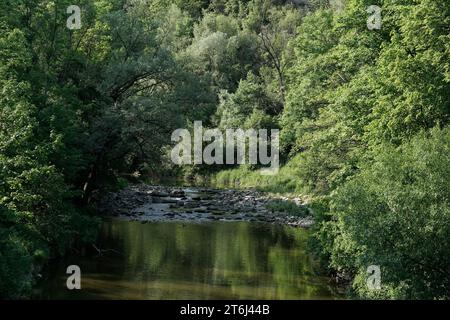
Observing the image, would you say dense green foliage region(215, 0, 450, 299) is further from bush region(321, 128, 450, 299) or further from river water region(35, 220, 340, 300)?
river water region(35, 220, 340, 300)

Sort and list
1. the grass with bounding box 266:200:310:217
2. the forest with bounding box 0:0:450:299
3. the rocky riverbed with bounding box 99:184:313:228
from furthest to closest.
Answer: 1. the grass with bounding box 266:200:310:217
2. the rocky riverbed with bounding box 99:184:313:228
3. the forest with bounding box 0:0:450:299

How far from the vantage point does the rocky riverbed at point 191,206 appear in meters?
33.1

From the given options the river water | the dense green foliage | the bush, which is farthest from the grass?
the bush

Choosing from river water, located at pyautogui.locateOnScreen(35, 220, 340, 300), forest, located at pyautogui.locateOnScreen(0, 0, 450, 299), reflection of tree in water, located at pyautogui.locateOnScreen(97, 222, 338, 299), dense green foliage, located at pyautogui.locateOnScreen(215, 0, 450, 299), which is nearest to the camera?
dense green foliage, located at pyautogui.locateOnScreen(215, 0, 450, 299)

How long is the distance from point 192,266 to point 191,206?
51.6 feet

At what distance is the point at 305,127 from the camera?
32250 mm

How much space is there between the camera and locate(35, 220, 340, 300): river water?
18.1m

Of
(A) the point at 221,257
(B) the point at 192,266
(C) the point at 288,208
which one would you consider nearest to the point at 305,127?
(C) the point at 288,208

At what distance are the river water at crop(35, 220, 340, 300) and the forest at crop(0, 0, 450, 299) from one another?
1065mm

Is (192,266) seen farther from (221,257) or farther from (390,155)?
(390,155)

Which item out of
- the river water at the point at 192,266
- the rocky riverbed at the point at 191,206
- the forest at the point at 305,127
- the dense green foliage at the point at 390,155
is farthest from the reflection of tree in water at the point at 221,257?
the rocky riverbed at the point at 191,206

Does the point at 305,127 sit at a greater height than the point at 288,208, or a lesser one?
greater

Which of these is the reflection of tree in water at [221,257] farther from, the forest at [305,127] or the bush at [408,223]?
the bush at [408,223]

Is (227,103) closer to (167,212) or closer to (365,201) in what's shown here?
(167,212)
